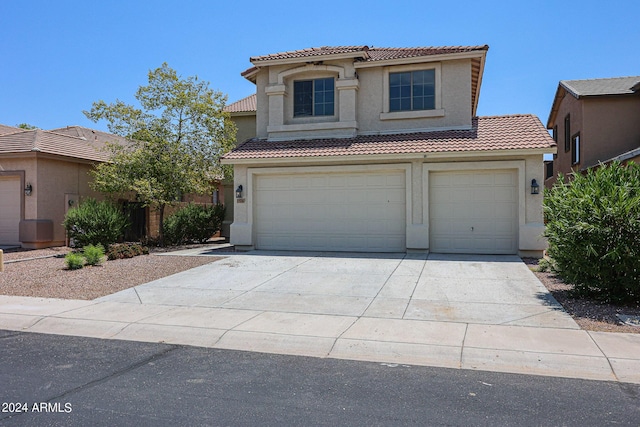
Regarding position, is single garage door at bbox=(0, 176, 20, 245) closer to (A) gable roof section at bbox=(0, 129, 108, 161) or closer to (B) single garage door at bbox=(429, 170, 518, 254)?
(A) gable roof section at bbox=(0, 129, 108, 161)

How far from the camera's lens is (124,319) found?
8414 mm

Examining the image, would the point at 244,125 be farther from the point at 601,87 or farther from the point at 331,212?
the point at 601,87

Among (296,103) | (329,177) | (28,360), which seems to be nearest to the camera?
(28,360)

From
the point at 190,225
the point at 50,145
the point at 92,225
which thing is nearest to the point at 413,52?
the point at 190,225

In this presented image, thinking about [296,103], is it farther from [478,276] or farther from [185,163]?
[478,276]

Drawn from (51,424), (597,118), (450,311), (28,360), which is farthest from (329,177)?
(597,118)

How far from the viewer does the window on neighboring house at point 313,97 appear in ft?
58.5

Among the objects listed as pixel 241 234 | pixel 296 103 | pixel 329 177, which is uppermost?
pixel 296 103

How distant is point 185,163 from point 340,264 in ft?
27.7

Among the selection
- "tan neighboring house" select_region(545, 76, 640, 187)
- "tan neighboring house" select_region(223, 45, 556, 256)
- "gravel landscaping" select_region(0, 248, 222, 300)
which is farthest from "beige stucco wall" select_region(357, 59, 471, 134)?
"tan neighboring house" select_region(545, 76, 640, 187)

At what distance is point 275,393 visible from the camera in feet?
17.0

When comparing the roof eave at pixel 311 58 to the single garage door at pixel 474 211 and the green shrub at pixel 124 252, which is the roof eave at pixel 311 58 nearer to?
the single garage door at pixel 474 211

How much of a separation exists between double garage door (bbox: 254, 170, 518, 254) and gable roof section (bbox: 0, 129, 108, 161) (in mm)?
8189

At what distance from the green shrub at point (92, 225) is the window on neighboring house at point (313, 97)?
7.42m
